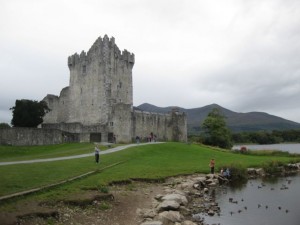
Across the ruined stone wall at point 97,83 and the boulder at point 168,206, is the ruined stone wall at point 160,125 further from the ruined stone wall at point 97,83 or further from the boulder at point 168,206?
the boulder at point 168,206

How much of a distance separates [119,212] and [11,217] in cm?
607

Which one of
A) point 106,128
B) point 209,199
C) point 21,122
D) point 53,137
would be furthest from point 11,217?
point 21,122

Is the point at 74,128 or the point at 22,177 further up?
the point at 74,128

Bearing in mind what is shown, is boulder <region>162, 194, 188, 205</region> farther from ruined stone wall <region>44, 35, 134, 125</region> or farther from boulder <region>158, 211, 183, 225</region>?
ruined stone wall <region>44, 35, 134, 125</region>

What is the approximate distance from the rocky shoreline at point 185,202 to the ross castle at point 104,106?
2814cm

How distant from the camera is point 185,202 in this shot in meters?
24.1

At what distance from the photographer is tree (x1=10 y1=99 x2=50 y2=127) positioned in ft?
202

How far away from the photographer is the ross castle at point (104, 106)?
198ft

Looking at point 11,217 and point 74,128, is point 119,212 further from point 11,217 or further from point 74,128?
point 74,128

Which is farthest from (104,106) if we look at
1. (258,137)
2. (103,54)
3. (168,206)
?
(258,137)

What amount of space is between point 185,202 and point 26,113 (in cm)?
4425

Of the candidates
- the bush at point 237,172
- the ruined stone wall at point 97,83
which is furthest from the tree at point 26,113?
the bush at point 237,172

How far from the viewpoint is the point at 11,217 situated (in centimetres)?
1555

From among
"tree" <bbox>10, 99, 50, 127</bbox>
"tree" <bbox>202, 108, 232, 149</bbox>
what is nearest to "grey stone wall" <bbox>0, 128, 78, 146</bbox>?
"tree" <bbox>10, 99, 50, 127</bbox>
